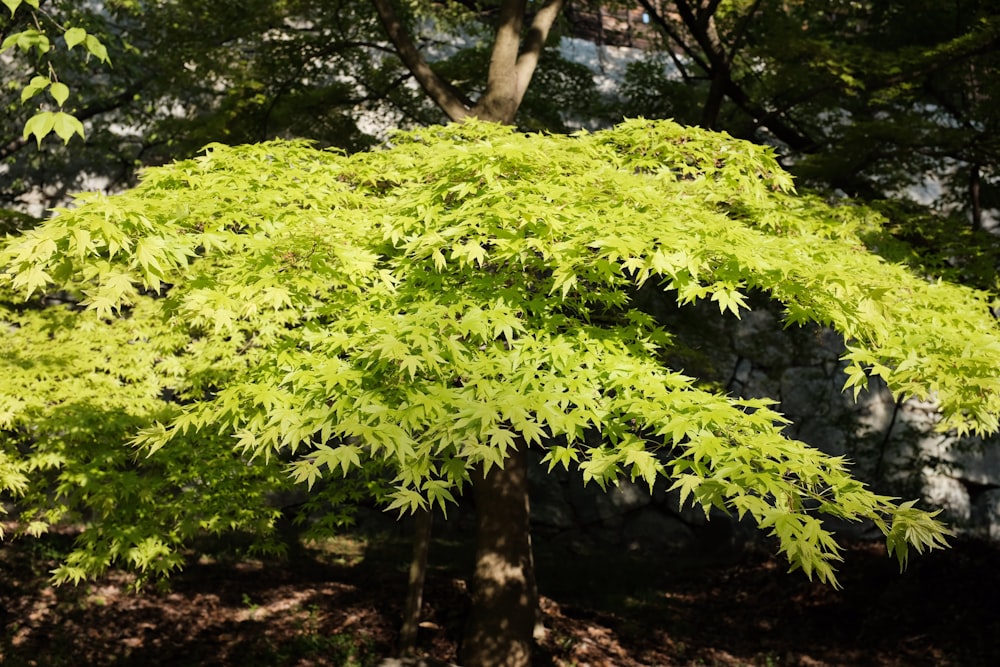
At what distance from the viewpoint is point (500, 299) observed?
4.35m

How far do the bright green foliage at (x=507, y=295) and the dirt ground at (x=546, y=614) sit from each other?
5282 mm

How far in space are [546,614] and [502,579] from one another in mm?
2554

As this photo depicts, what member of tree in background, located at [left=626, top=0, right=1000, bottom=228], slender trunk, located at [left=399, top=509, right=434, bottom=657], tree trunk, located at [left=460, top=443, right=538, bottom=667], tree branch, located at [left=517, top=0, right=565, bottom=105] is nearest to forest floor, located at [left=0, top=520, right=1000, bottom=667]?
slender trunk, located at [left=399, top=509, right=434, bottom=657]

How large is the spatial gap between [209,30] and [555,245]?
9351 mm

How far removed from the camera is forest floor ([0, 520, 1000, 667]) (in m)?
8.82

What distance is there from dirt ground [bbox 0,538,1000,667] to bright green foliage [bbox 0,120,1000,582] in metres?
5.28

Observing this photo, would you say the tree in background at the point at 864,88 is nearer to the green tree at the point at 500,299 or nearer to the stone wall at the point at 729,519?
the green tree at the point at 500,299

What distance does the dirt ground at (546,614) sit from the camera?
882 centimetres

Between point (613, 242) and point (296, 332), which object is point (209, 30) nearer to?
point (296, 332)

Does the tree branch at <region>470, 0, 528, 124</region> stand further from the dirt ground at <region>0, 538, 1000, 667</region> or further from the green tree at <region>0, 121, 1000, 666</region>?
the dirt ground at <region>0, 538, 1000, 667</region>

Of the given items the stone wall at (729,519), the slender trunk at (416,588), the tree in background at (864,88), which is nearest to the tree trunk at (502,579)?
the slender trunk at (416,588)

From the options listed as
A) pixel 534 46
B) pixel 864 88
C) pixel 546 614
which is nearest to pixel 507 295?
pixel 534 46

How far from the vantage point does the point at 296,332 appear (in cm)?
482

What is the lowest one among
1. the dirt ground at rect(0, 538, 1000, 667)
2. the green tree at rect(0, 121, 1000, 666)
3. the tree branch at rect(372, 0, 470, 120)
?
the dirt ground at rect(0, 538, 1000, 667)
